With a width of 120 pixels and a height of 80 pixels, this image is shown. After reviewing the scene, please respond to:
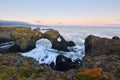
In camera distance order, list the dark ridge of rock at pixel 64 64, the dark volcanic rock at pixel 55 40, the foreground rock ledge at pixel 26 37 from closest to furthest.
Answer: the dark ridge of rock at pixel 64 64 < the foreground rock ledge at pixel 26 37 < the dark volcanic rock at pixel 55 40

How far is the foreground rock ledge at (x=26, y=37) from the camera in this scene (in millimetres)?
59281

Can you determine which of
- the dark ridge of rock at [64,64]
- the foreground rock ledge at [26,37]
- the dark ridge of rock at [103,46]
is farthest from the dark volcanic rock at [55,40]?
the dark ridge of rock at [103,46]

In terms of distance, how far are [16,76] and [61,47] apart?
1910 inches

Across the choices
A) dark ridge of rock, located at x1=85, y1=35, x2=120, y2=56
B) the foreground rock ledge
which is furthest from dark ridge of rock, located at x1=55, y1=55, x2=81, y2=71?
the foreground rock ledge

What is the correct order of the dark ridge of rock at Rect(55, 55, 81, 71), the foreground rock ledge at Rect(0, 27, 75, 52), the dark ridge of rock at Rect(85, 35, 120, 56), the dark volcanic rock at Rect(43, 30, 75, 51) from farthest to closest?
the dark volcanic rock at Rect(43, 30, 75, 51) < the foreground rock ledge at Rect(0, 27, 75, 52) < the dark ridge of rock at Rect(55, 55, 81, 71) < the dark ridge of rock at Rect(85, 35, 120, 56)

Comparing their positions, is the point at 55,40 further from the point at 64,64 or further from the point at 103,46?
the point at 103,46

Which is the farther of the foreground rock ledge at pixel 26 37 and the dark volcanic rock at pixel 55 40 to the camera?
the dark volcanic rock at pixel 55 40

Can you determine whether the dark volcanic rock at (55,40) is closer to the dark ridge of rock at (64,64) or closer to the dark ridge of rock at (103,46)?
the dark ridge of rock at (64,64)

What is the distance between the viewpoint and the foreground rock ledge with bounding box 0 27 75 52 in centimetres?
5928

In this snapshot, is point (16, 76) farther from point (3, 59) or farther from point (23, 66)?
point (3, 59)

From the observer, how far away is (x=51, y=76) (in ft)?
41.3

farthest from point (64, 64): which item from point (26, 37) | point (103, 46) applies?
point (26, 37)

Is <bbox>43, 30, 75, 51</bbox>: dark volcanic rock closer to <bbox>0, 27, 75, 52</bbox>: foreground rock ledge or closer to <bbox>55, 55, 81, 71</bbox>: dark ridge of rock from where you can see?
<bbox>0, 27, 75, 52</bbox>: foreground rock ledge

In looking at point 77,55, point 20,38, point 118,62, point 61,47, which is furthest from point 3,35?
point 118,62
